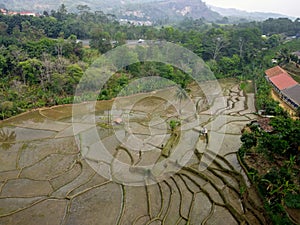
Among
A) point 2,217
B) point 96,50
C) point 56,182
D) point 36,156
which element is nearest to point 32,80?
point 96,50

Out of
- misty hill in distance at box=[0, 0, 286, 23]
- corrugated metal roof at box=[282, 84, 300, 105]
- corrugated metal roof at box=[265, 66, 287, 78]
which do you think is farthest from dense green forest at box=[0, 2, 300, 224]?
misty hill in distance at box=[0, 0, 286, 23]

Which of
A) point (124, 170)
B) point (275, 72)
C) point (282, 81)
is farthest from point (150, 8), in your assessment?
point (124, 170)

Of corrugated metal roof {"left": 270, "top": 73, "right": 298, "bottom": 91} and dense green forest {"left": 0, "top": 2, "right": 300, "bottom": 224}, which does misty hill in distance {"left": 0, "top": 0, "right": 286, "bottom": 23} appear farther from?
corrugated metal roof {"left": 270, "top": 73, "right": 298, "bottom": 91}

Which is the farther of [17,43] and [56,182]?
[17,43]

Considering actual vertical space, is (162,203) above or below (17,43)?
below

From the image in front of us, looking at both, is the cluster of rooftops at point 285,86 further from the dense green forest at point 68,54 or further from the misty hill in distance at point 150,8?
the misty hill in distance at point 150,8

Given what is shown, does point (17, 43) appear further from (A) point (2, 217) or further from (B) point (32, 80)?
(A) point (2, 217)

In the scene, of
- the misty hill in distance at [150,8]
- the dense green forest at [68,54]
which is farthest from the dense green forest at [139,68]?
the misty hill in distance at [150,8]
